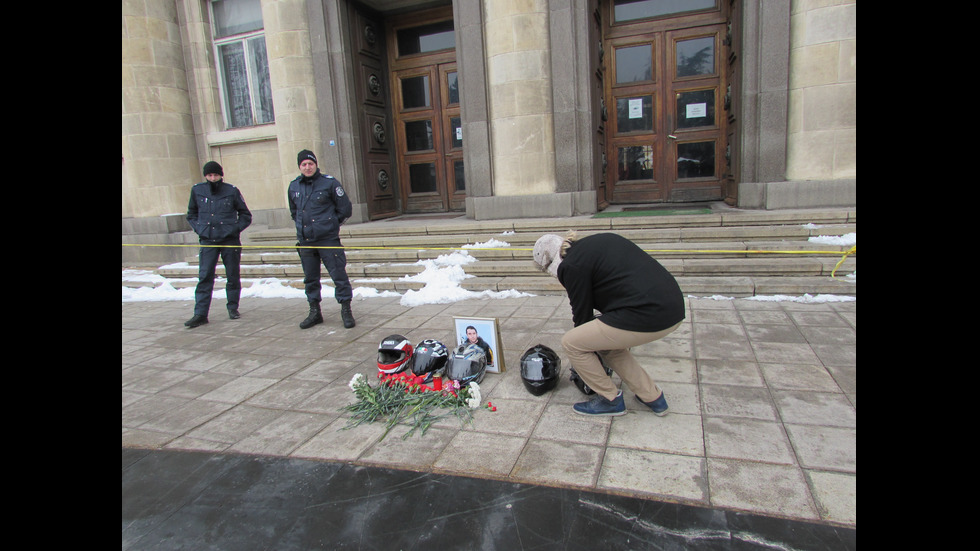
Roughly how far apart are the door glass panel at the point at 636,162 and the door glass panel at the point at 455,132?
10.9 feet

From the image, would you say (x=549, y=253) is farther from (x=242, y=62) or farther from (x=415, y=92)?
(x=242, y=62)

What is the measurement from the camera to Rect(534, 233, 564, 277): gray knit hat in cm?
351

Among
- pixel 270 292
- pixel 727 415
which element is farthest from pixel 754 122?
pixel 270 292

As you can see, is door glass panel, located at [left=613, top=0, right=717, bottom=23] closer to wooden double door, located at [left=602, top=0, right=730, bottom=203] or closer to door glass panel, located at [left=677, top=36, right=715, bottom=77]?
A: wooden double door, located at [left=602, top=0, right=730, bottom=203]

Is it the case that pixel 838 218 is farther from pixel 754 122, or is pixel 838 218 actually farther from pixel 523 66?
pixel 523 66

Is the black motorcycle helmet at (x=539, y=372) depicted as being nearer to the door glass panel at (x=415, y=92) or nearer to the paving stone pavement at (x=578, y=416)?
the paving stone pavement at (x=578, y=416)

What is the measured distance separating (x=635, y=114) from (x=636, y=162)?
88 centimetres

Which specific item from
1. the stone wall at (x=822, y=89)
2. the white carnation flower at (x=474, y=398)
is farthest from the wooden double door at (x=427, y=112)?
the white carnation flower at (x=474, y=398)

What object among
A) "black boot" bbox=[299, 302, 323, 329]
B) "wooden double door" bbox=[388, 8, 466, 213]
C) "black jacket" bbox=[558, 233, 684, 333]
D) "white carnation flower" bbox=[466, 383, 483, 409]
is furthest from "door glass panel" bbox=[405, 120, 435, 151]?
"black jacket" bbox=[558, 233, 684, 333]

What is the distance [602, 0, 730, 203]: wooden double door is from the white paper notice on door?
2cm

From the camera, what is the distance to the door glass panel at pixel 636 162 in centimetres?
1023

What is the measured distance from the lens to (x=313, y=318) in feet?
21.2

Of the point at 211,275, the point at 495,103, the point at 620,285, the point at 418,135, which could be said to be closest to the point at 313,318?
the point at 211,275

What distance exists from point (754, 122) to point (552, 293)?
4363mm
